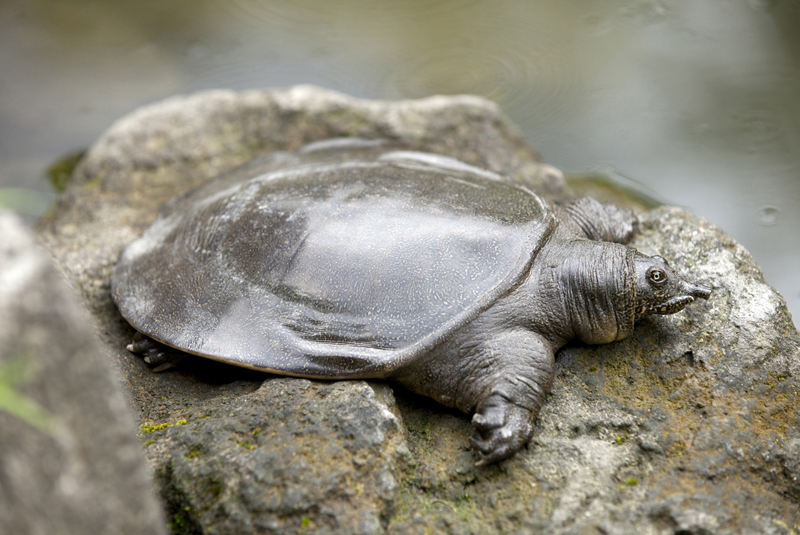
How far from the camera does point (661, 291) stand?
2.54 m

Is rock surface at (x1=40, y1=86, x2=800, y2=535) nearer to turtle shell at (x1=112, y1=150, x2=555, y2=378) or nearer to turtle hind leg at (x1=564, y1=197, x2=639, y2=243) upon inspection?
turtle hind leg at (x1=564, y1=197, x2=639, y2=243)

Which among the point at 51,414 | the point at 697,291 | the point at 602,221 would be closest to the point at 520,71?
the point at 602,221

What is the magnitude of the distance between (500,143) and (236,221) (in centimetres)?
201

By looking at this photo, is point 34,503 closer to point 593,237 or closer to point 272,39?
point 593,237

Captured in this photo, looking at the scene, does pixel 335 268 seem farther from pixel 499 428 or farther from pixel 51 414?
pixel 51 414

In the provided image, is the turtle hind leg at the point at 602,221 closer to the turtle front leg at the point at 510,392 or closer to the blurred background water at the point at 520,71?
the turtle front leg at the point at 510,392

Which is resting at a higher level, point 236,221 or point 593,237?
point 236,221

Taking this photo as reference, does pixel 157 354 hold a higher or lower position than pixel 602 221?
lower

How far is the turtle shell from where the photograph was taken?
8.00ft

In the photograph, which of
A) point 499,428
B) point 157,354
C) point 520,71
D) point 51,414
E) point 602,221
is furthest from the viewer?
point 520,71

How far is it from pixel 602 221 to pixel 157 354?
7.57 feet

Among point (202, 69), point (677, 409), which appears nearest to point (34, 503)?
point (677, 409)

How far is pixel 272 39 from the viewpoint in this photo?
21.3 ft

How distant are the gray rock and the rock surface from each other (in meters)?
0.66
